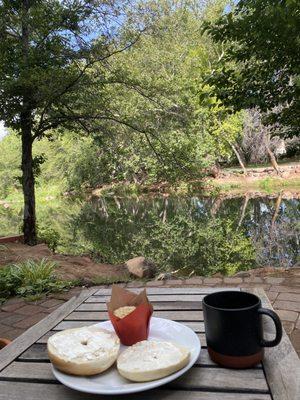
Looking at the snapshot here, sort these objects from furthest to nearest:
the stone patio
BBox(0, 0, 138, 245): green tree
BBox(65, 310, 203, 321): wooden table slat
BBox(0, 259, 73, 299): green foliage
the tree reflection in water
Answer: the tree reflection in water < BBox(0, 0, 138, 245): green tree < BBox(0, 259, 73, 299): green foliage < the stone patio < BBox(65, 310, 203, 321): wooden table slat

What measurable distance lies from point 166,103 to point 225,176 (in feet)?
43.8

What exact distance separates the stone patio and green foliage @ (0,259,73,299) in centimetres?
14

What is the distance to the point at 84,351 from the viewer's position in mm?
935

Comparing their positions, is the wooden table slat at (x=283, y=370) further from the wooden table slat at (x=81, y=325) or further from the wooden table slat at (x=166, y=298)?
the wooden table slat at (x=166, y=298)

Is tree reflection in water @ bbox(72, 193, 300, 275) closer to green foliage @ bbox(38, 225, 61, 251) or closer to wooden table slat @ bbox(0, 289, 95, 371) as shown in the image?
green foliage @ bbox(38, 225, 61, 251)

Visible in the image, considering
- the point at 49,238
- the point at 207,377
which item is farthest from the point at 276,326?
the point at 49,238

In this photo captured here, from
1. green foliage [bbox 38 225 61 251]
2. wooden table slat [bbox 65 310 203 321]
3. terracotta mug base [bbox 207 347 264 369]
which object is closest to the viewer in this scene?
terracotta mug base [bbox 207 347 264 369]

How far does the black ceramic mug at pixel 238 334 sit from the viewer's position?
90cm

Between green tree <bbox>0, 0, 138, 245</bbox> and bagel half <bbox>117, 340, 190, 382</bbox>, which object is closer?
bagel half <bbox>117, 340, 190, 382</bbox>

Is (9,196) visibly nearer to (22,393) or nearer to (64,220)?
(64,220)

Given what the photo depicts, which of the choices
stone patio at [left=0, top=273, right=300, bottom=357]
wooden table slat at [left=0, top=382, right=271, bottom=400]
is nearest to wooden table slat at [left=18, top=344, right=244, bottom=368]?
wooden table slat at [left=0, top=382, right=271, bottom=400]

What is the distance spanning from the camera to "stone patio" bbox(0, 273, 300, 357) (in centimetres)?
287

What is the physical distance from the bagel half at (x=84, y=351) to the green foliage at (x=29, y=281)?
295cm

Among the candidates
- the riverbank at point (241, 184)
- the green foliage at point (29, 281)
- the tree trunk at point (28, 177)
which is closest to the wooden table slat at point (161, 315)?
the green foliage at point (29, 281)
